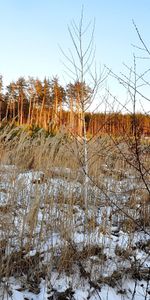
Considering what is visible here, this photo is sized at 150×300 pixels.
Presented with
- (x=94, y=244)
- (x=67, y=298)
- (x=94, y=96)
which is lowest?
(x=67, y=298)

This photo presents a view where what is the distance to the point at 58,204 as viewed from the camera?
3572 mm

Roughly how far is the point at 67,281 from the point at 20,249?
503mm

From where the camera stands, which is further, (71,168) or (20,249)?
(71,168)

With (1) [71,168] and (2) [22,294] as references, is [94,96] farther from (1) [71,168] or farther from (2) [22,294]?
(2) [22,294]

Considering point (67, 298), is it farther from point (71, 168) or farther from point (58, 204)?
point (71, 168)

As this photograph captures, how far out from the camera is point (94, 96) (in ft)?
13.0

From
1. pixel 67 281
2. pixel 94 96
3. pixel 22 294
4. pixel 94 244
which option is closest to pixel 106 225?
pixel 94 244

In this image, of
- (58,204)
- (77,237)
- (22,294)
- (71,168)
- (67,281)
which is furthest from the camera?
(71,168)

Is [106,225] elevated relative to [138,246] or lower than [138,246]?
elevated

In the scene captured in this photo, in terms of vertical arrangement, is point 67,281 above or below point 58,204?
below

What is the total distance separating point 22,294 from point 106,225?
1.15 meters

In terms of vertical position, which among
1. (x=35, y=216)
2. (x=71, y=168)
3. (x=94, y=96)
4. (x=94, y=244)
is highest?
(x=94, y=96)

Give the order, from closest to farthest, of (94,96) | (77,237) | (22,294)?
1. (22,294)
2. (77,237)
3. (94,96)

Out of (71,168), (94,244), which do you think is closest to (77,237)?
(94,244)
